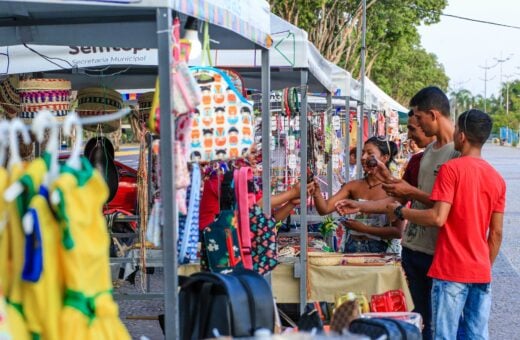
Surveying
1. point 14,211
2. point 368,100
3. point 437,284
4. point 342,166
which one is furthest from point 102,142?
point 368,100

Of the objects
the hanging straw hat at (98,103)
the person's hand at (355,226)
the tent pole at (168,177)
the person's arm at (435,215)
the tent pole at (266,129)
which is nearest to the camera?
the tent pole at (168,177)

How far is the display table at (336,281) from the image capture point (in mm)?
5668

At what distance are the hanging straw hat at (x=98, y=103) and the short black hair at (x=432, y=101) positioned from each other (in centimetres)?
273

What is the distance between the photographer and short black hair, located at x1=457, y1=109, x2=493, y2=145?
15.4ft

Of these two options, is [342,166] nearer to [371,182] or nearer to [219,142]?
[371,182]

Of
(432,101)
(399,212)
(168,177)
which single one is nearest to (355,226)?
(399,212)

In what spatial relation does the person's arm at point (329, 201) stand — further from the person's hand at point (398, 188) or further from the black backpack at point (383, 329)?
the black backpack at point (383, 329)

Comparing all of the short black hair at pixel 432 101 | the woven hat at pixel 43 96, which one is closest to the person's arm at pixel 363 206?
the short black hair at pixel 432 101

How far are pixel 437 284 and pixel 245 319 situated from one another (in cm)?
207

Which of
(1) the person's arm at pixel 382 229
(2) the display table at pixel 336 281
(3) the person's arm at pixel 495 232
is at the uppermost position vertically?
(3) the person's arm at pixel 495 232

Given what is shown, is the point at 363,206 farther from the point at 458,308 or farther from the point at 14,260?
the point at 14,260

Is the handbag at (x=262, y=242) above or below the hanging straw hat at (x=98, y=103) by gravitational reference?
below

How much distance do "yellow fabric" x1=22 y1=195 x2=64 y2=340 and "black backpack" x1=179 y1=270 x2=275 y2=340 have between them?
32.5 inches

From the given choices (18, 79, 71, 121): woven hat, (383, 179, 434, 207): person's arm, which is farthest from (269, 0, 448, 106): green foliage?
(383, 179, 434, 207): person's arm
